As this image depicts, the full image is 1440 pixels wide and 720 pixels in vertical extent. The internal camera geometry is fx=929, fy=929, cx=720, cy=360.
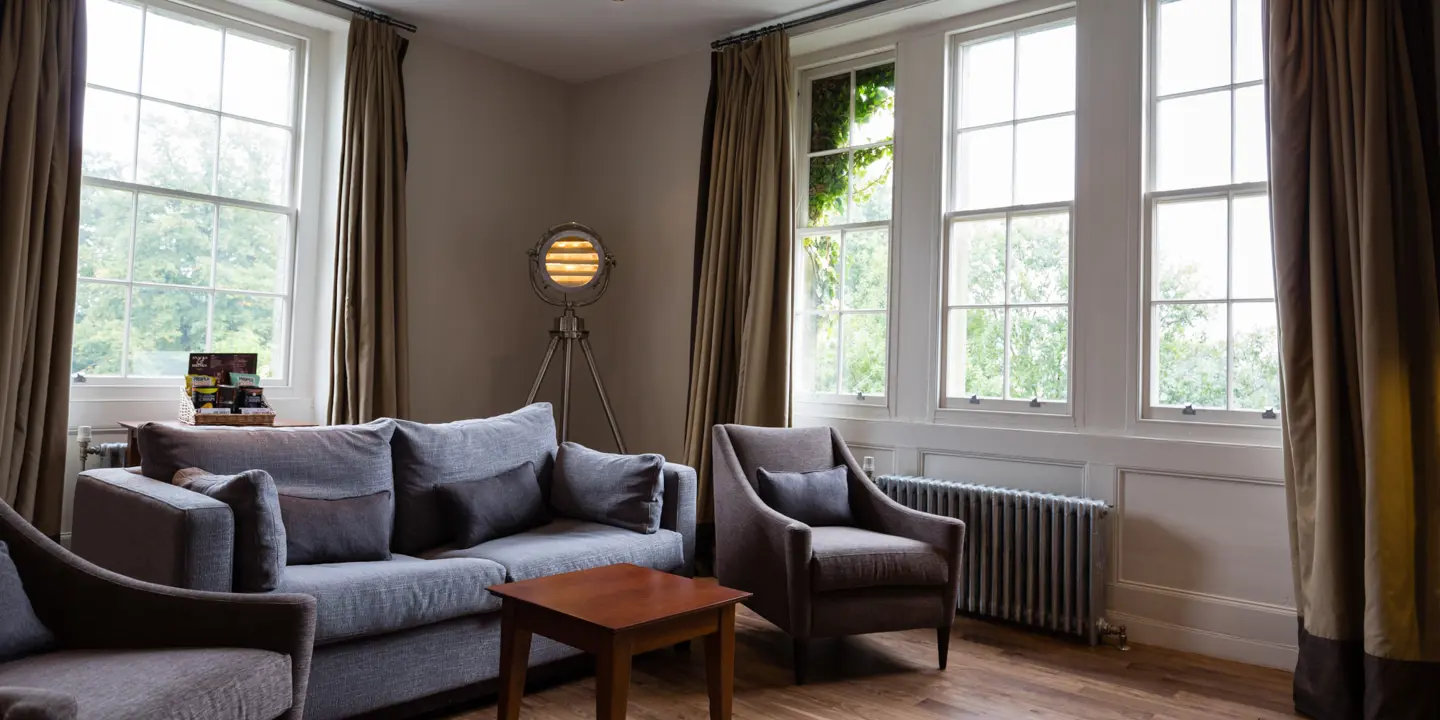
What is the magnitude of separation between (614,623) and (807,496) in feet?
5.33

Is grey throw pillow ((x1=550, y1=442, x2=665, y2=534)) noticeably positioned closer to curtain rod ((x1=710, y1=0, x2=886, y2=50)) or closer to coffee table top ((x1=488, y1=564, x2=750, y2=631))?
coffee table top ((x1=488, y1=564, x2=750, y2=631))

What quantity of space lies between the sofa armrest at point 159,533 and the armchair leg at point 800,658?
178 centimetres

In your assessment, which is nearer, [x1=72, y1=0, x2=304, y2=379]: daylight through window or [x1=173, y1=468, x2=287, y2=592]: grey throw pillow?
[x1=173, y1=468, x2=287, y2=592]: grey throw pillow

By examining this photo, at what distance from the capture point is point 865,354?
475 cm

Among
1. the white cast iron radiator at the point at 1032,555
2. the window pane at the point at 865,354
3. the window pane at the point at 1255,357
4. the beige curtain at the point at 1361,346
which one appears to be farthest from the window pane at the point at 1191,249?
the window pane at the point at 865,354

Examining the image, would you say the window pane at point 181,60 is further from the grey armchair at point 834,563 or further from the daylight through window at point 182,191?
the grey armchair at point 834,563

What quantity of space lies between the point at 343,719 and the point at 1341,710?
3056 millimetres

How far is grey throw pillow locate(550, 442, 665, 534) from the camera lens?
346cm

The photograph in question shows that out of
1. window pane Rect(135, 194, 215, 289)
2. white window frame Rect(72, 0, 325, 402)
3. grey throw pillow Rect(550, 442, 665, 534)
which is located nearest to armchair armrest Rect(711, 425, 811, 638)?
grey throw pillow Rect(550, 442, 665, 534)

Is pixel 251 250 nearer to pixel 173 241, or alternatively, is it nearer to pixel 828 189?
pixel 173 241

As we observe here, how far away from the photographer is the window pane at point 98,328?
4051mm

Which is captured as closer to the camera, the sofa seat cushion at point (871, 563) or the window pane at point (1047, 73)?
the sofa seat cushion at point (871, 563)

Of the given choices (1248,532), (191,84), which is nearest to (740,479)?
(1248,532)

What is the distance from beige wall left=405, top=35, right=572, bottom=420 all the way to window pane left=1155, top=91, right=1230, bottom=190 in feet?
11.8
